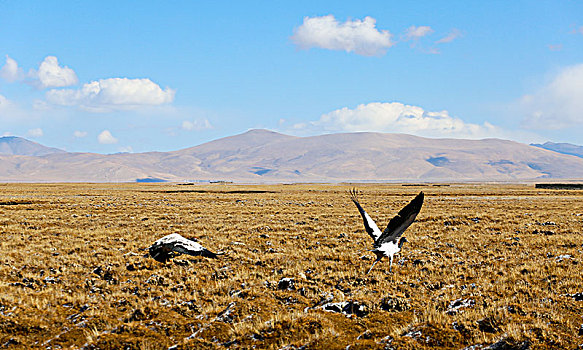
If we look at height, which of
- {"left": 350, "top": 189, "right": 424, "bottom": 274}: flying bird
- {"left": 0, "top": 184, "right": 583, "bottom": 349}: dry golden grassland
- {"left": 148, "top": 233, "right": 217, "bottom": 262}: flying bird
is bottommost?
{"left": 0, "top": 184, "right": 583, "bottom": 349}: dry golden grassland

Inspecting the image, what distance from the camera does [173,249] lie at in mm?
15500

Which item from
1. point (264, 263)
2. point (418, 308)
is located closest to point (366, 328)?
point (418, 308)

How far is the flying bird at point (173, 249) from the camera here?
1523 cm

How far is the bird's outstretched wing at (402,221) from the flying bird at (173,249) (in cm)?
804

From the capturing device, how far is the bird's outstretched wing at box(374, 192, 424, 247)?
9297mm

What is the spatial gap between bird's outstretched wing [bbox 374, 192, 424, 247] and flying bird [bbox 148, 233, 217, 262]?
8035mm

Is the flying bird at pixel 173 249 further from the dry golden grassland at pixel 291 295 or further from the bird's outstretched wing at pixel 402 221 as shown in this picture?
the bird's outstretched wing at pixel 402 221

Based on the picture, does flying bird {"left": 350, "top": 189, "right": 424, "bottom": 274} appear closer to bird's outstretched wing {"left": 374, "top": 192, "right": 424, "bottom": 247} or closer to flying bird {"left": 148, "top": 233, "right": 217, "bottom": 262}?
bird's outstretched wing {"left": 374, "top": 192, "right": 424, "bottom": 247}

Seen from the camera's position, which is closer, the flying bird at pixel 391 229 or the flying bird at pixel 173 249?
the flying bird at pixel 391 229

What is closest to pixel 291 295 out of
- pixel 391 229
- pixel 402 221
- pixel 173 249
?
pixel 391 229

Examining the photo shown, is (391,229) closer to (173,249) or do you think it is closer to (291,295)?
(291,295)

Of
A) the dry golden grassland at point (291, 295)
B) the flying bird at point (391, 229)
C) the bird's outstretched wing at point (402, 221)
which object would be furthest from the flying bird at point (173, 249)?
the bird's outstretched wing at point (402, 221)

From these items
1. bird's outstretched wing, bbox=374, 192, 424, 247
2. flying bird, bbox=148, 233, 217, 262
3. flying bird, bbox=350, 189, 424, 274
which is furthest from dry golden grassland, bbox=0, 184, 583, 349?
bird's outstretched wing, bbox=374, 192, 424, 247

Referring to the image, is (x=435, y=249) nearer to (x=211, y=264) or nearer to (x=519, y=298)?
(x=519, y=298)
